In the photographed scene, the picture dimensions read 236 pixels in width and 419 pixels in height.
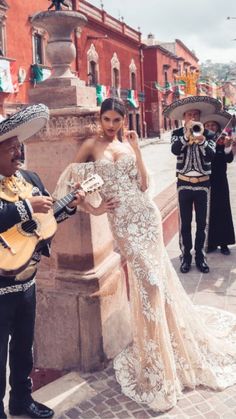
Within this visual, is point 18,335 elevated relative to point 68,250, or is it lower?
lower

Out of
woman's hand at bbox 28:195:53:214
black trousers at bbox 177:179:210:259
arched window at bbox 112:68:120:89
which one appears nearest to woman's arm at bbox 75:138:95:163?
woman's hand at bbox 28:195:53:214

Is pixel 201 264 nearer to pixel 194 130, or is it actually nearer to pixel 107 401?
pixel 194 130

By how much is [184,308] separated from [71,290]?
87 centimetres

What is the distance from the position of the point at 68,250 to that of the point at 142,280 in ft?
2.36

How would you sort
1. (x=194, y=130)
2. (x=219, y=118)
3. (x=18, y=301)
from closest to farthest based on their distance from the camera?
(x=18, y=301), (x=194, y=130), (x=219, y=118)

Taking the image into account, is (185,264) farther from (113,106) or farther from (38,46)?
(38,46)

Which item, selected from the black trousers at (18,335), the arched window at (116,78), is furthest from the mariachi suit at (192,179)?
the arched window at (116,78)

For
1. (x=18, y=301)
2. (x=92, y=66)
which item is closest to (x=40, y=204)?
(x=18, y=301)

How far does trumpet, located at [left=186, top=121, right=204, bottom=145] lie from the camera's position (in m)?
4.75

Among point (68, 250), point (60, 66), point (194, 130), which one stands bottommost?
point (68, 250)

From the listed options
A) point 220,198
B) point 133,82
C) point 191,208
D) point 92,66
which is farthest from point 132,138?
point 133,82

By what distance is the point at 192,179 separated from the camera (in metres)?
5.07

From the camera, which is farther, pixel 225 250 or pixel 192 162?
pixel 225 250

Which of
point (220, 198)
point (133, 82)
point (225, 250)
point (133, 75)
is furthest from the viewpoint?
point (133, 82)
